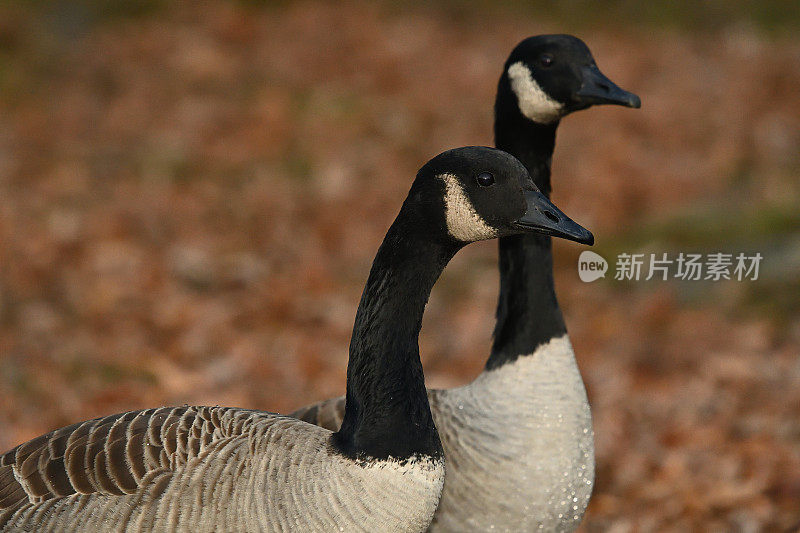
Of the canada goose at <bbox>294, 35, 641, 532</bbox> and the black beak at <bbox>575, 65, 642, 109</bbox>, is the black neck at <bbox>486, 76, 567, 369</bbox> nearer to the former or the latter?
the canada goose at <bbox>294, 35, 641, 532</bbox>

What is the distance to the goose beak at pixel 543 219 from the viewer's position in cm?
400

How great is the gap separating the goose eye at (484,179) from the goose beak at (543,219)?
0.17 m

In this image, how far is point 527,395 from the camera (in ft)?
17.3

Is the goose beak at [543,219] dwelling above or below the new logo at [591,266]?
above

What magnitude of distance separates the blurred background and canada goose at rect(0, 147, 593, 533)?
301cm

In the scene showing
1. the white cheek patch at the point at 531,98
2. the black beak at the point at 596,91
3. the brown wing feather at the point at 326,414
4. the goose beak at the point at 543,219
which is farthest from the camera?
the white cheek patch at the point at 531,98

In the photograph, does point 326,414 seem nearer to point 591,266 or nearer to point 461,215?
point 461,215

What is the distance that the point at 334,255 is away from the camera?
11773 millimetres

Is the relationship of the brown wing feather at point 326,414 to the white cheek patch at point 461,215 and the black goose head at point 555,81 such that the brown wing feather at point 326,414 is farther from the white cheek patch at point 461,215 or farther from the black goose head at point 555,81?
the black goose head at point 555,81

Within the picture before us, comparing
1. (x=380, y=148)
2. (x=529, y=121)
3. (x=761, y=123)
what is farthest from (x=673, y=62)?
(x=529, y=121)

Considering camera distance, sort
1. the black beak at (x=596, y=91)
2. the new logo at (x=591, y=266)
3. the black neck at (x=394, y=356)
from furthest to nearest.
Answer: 1. the new logo at (x=591, y=266)
2. the black beak at (x=596, y=91)
3. the black neck at (x=394, y=356)

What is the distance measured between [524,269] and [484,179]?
5.66ft

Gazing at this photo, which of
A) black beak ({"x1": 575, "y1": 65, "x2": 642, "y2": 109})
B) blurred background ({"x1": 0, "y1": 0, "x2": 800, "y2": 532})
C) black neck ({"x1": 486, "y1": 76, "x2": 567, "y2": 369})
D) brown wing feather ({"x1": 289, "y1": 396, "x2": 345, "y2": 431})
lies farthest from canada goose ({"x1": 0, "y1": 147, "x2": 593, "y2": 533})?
blurred background ({"x1": 0, "y1": 0, "x2": 800, "y2": 532})

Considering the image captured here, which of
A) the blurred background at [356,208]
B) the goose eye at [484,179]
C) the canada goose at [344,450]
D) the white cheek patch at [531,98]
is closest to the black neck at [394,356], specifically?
the canada goose at [344,450]
